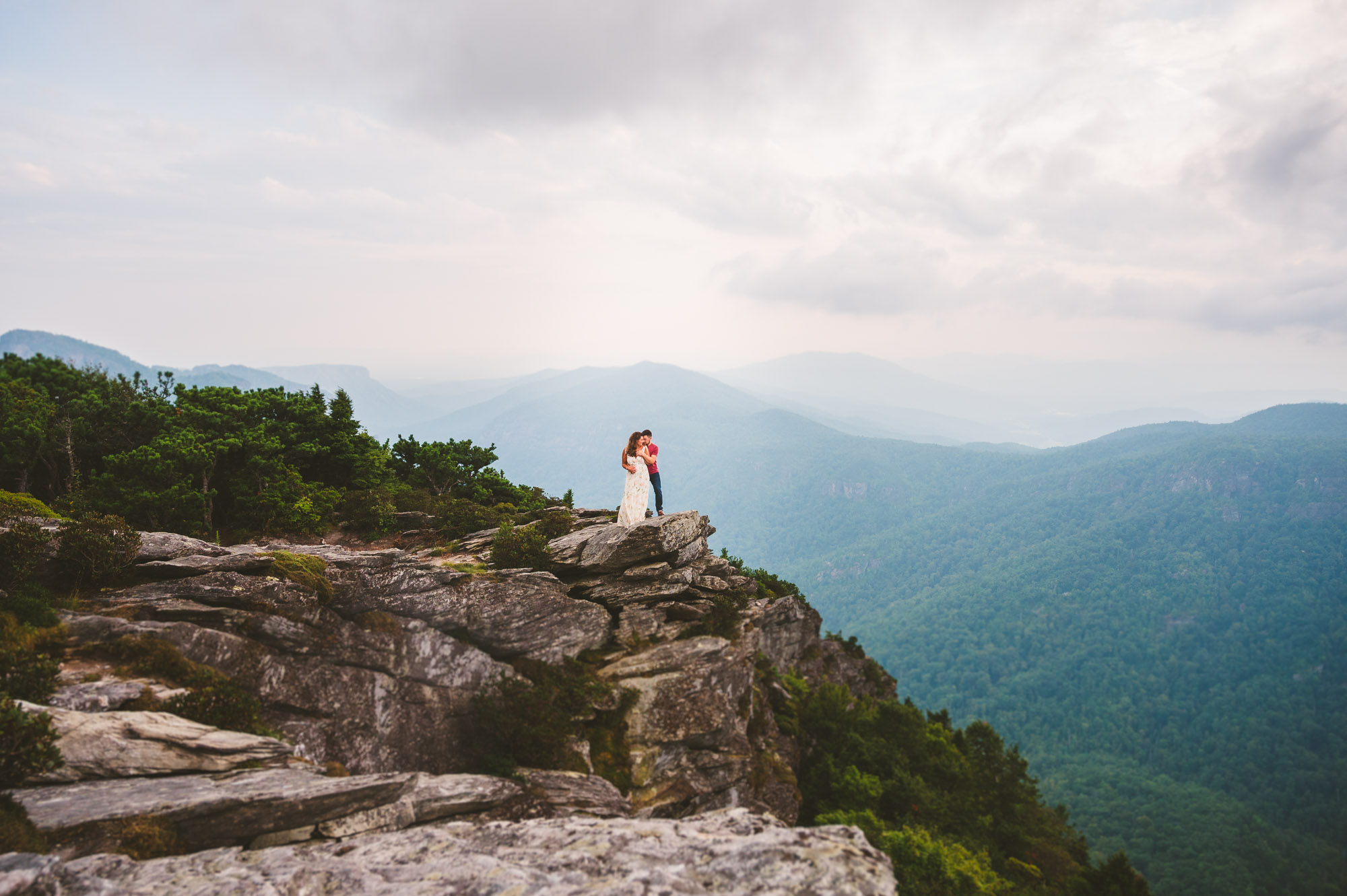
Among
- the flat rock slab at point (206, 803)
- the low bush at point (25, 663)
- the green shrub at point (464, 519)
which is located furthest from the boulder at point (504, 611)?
the green shrub at point (464, 519)

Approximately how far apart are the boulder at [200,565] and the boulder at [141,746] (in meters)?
5.09

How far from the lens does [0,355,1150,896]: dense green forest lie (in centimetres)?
1285

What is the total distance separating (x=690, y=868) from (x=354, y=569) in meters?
13.3

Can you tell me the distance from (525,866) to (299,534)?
21.7 meters

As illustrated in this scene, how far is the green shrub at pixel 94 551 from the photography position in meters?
13.9

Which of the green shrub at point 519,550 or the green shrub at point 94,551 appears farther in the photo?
the green shrub at point 519,550

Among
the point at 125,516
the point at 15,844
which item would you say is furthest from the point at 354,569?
the point at 125,516

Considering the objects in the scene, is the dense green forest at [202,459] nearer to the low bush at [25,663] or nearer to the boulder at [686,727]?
the boulder at [686,727]

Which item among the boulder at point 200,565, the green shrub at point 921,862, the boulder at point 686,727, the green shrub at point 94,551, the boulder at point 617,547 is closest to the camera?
the green shrub at point 94,551

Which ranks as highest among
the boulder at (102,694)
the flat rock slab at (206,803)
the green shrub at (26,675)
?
the green shrub at (26,675)

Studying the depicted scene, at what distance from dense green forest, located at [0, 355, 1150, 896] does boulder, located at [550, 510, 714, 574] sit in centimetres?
131

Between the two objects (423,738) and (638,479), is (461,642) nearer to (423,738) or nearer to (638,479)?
(423,738)

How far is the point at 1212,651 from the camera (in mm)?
188875

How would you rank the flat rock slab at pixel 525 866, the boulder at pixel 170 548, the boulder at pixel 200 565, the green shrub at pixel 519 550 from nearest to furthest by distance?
1. the flat rock slab at pixel 525 866
2. the boulder at pixel 200 565
3. the boulder at pixel 170 548
4. the green shrub at pixel 519 550
